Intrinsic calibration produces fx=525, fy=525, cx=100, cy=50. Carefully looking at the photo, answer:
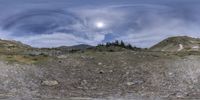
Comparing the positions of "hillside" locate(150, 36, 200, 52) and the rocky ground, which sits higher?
"hillside" locate(150, 36, 200, 52)

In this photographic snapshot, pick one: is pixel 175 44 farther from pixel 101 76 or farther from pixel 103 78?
pixel 103 78

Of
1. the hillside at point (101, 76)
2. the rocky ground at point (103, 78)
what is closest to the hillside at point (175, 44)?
the hillside at point (101, 76)

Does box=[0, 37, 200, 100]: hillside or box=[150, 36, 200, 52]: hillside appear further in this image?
box=[150, 36, 200, 52]: hillside

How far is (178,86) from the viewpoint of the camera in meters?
49.8

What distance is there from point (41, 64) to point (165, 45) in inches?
2098

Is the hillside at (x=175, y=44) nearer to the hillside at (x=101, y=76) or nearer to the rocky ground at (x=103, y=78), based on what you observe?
the hillside at (x=101, y=76)

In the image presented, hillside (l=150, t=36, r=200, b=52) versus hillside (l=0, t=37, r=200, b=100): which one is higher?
hillside (l=150, t=36, r=200, b=52)

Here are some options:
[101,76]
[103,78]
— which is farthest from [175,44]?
[103,78]

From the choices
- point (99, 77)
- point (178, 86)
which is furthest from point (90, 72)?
point (178, 86)

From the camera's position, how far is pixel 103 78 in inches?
2069

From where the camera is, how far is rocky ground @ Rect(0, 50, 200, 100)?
47281 millimetres

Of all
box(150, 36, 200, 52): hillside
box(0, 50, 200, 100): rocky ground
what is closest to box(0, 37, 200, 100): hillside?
box(0, 50, 200, 100): rocky ground

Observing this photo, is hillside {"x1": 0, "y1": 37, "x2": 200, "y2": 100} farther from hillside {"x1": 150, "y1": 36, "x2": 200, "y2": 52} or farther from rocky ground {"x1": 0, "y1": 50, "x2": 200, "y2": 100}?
hillside {"x1": 150, "y1": 36, "x2": 200, "y2": 52}

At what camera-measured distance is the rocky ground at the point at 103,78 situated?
47.3 metres
